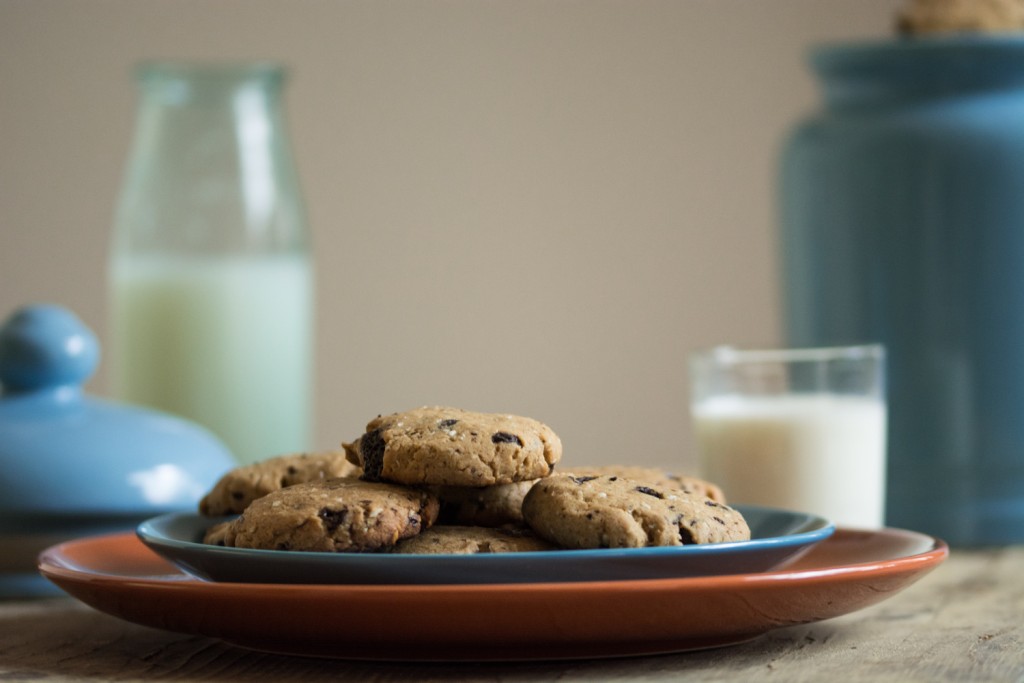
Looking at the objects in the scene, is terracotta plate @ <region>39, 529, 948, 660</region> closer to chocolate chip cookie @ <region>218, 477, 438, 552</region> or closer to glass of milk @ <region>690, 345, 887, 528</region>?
chocolate chip cookie @ <region>218, 477, 438, 552</region>

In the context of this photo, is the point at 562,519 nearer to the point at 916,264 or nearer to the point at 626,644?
the point at 626,644

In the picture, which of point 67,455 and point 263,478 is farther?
point 67,455

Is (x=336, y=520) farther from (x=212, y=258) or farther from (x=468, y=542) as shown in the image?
(x=212, y=258)

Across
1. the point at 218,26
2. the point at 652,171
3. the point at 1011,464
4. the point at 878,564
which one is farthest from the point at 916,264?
the point at 218,26

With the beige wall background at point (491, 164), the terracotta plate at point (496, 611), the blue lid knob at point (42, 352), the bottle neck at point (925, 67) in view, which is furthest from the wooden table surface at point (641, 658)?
the beige wall background at point (491, 164)

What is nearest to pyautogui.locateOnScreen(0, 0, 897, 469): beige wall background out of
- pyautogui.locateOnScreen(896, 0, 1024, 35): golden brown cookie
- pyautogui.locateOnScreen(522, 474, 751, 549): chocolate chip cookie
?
pyautogui.locateOnScreen(896, 0, 1024, 35): golden brown cookie

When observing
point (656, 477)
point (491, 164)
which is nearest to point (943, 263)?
point (656, 477)

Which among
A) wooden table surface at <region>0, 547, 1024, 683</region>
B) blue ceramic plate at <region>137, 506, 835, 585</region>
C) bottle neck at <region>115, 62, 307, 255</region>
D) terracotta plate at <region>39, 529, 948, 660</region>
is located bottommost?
wooden table surface at <region>0, 547, 1024, 683</region>
